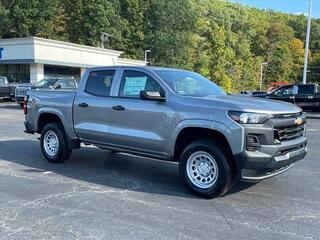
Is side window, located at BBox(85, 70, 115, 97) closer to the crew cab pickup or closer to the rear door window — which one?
the rear door window

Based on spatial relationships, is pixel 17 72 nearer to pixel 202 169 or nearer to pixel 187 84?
pixel 187 84

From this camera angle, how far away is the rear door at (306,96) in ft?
74.5

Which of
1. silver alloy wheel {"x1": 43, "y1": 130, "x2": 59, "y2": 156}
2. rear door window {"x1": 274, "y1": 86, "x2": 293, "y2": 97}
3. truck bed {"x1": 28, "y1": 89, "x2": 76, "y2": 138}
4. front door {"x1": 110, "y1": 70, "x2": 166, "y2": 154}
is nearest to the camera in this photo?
front door {"x1": 110, "y1": 70, "x2": 166, "y2": 154}

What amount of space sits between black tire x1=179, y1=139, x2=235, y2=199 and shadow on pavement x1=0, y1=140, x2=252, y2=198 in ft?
0.67

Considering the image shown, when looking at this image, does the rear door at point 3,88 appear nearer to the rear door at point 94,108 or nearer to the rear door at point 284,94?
the rear door at point 284,94

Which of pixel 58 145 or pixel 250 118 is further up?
pixel 250 118

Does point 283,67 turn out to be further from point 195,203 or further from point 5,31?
point 195,203

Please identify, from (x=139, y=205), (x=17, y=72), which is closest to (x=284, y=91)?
(x=139, y=205)

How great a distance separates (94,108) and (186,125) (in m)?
2.04

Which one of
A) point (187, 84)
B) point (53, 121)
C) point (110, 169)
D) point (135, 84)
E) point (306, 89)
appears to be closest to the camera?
point (187, 84)

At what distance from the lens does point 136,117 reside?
6973 mm

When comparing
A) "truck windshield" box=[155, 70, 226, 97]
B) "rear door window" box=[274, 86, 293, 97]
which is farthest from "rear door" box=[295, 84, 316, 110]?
"truck windshield" box=[155, 70, 226, 97]

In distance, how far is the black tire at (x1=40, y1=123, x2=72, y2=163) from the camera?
834 cm

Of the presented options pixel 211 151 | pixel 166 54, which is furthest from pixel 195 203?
pixel 166 54
